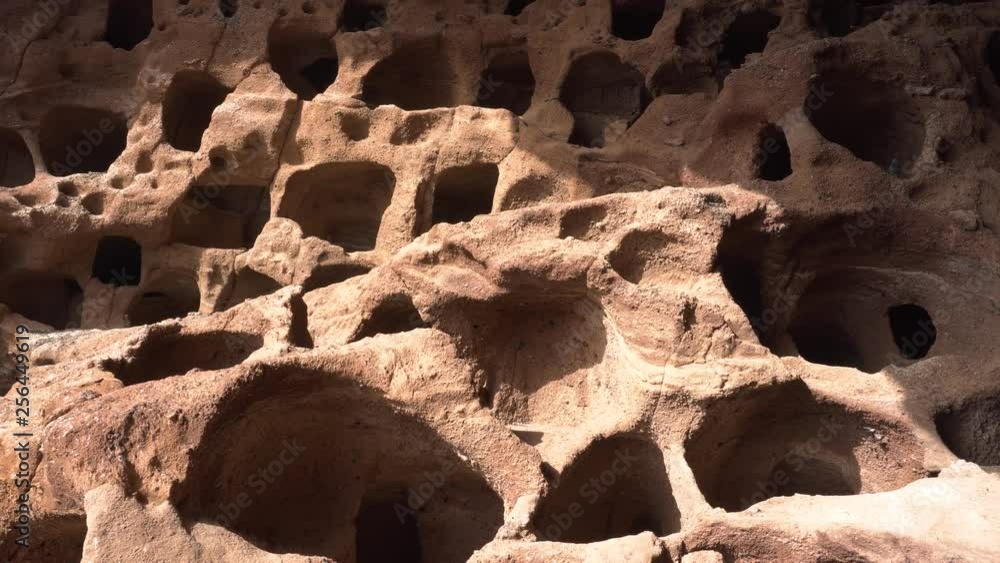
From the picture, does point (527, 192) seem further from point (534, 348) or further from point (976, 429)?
point (976, 429)

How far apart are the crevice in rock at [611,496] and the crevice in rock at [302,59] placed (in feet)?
15.2

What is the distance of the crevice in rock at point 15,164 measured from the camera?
782cm

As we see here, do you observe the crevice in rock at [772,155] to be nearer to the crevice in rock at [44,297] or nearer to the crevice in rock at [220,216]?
the crevice in rock at [220,216]

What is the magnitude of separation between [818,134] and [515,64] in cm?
306

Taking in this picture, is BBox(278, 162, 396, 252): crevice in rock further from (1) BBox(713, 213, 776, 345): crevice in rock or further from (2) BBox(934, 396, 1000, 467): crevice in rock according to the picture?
(2) BBox(934, 396, 1000, 467): crevice in rock

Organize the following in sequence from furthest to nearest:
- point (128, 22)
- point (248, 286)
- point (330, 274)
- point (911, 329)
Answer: point (128, 22), point (248, 286), point (330, 274), point (911, 329)

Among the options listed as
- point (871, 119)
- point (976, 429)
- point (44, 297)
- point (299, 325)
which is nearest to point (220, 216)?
point (44, 297)

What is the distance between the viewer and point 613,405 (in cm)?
457

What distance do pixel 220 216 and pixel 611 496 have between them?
14.5 feet

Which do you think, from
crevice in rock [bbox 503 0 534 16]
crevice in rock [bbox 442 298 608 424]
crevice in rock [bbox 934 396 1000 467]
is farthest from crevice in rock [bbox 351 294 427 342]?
crevice in rock [bbox 503 0 534 16]

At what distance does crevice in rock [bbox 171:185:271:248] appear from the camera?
7191mm

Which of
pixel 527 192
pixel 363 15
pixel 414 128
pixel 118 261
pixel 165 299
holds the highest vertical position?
pixel 363 15

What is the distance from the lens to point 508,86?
808 cm

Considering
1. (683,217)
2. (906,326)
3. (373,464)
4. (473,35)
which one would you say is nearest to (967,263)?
(906,326)
